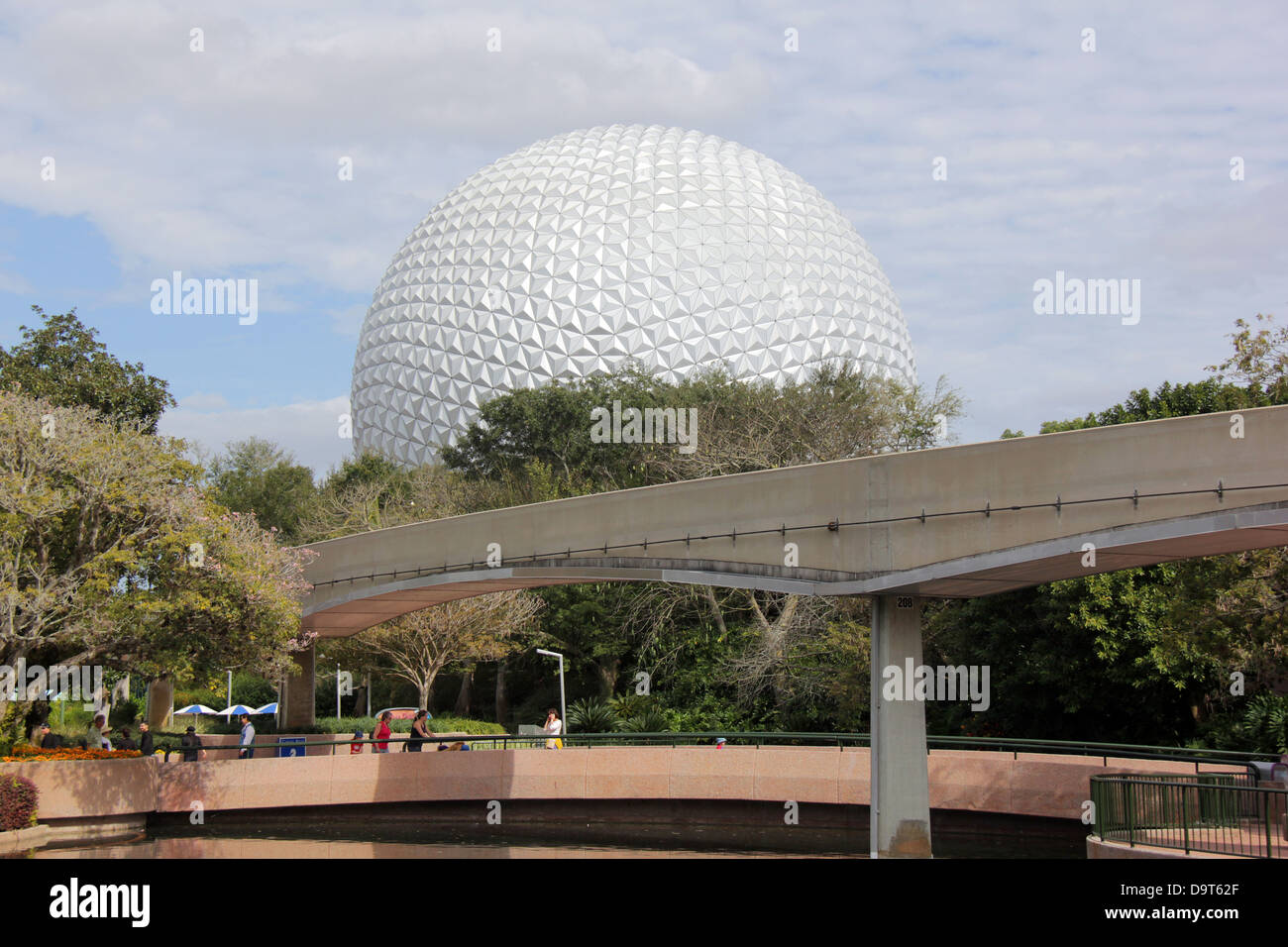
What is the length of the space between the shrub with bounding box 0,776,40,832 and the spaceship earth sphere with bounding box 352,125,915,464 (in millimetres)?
32040

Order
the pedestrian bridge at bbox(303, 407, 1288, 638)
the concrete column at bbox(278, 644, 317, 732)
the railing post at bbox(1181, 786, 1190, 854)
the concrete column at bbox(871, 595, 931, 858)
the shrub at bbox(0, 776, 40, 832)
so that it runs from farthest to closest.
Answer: the concrete column at bbox(278, 644, 317, 732) < the shrub at bbox(0, 776, 40, 832) < the concrete column at bbox(871, 595, 931, 858) < the pedestrian bridge at bbox(303, 407, 1288, 638) < the railing post at bbox(1181, 786, 1190, 854)

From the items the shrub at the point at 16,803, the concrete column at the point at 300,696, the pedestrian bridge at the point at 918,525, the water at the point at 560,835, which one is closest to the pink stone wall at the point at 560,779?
the water at the point at 560,835

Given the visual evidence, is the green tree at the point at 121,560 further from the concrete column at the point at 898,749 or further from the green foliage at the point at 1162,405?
the green foliage at the point at 1162,405

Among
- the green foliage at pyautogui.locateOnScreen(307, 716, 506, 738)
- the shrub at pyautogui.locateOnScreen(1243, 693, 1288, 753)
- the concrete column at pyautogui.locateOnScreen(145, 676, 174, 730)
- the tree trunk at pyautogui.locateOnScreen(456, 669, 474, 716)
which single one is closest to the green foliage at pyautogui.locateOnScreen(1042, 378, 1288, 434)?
the shrub at pyautogui.locateOnScreen(1243, 693, 1288, 753)

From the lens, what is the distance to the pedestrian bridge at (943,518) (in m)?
14.6

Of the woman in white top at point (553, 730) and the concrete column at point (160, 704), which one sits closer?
the woman in white top at point (553, 730)

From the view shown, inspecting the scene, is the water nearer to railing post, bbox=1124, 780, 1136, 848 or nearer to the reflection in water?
the reflection in water

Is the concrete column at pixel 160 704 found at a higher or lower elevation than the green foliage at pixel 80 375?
lower

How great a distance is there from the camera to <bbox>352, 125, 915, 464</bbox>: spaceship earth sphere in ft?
164

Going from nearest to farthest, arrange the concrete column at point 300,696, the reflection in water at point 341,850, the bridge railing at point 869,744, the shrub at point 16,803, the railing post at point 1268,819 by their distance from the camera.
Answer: the railing post at point 1268,819
the reflection in water at point 341,850
the shrub at point 16,803
the bridge railing at point 869,744
the concrete column at point 300,696

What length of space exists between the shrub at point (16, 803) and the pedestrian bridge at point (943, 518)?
858 centimetres

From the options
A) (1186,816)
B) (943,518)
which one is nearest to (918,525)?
(943,518)
